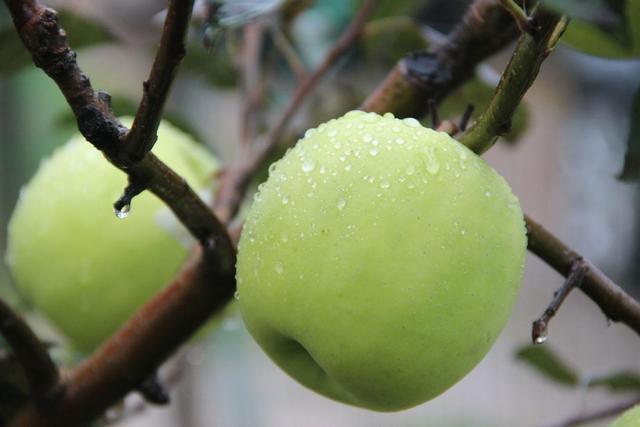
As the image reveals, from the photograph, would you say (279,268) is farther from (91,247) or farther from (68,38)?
(68,38)

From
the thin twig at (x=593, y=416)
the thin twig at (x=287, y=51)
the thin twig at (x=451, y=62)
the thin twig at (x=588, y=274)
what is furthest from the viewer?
the thin twig at (x=287, y=51)

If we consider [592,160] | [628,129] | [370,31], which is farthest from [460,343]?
[592,160]

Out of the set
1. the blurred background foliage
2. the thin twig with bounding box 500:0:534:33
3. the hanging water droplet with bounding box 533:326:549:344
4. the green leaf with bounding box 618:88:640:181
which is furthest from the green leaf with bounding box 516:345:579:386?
the thin twig with bounding box 500:0:534:33

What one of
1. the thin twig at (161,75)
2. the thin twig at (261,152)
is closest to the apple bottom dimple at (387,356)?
the thin twig at (161,75)

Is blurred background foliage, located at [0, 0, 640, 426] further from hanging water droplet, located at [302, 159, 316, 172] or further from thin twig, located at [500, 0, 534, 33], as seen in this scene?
hanging water droplet, located at [302, 159, 316, 172]

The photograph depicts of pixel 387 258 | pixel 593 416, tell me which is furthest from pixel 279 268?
pixel 593 416

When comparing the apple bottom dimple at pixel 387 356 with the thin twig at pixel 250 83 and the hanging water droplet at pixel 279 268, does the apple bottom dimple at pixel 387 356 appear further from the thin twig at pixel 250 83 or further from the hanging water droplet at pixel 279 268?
the thin twig at pixel 250 83
